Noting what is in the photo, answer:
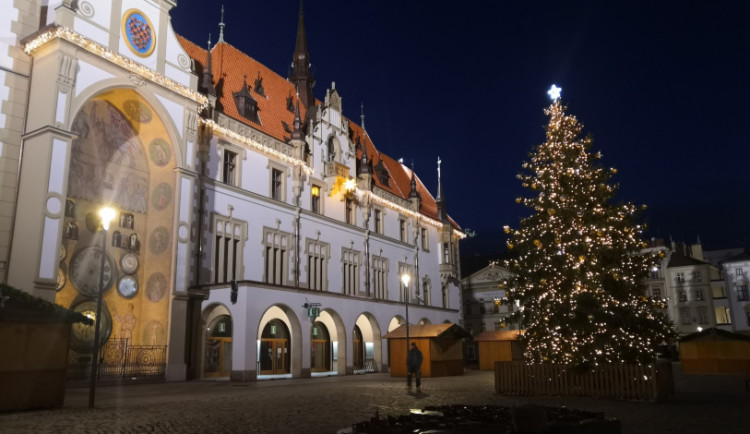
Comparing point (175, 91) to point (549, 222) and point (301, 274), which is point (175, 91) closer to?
point (301, 274)

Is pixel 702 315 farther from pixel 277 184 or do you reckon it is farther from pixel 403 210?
pixel 277 184

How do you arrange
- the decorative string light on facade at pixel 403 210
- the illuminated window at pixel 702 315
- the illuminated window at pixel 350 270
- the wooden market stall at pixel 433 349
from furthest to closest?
the illuminated window at pixel 702 315 < the decorative string light on facade at pixel 403 210 < the illuminated window at pixel 350 270 < the wooden market stall at pixel 433 349

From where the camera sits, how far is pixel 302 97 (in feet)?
135

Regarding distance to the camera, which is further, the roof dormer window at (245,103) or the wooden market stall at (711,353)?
the wooden market stall at (711,353)

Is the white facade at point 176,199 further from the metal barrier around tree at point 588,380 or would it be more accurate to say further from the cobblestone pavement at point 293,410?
the metal barrier around tree at point 588,380

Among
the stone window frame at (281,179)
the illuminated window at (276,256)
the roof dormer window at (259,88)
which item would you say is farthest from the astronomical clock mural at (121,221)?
the roof dormer window at (259,88)

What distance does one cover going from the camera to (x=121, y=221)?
2573cm

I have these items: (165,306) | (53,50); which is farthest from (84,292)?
(53,50)

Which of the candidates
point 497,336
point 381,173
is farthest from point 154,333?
point 381,173

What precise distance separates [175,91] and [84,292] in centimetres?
952

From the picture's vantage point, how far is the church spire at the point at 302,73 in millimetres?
41531

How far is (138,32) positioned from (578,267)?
66.7 feet

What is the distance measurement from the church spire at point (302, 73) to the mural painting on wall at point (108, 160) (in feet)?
53.8

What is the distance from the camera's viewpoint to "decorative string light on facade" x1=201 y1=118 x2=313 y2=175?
96.2 feet
